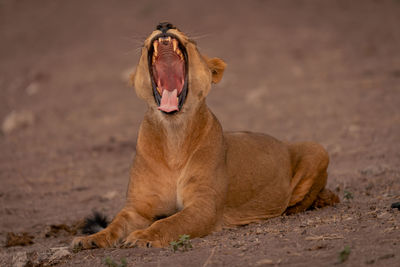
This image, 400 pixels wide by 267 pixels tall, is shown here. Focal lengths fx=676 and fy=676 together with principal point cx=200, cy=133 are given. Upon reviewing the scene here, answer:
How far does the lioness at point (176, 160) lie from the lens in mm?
5100

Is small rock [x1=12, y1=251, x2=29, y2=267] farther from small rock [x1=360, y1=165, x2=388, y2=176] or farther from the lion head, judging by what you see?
small rock [x1=360, y1=165, x2=388, y2=176]

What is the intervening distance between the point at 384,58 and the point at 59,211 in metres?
11.0

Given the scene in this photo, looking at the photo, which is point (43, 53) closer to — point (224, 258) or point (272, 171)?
point (272, 171)

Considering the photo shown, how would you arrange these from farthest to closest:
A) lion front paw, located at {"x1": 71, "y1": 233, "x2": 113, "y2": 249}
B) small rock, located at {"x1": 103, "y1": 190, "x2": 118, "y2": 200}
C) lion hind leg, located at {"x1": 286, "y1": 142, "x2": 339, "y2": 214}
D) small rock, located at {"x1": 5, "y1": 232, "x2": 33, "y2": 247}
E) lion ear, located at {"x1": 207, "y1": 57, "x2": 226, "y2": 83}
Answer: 1. small rock, located at {"x1": 103, "y1": 190, "x2": 118, "y2": 200}
2. lion hind leg, located at {"x1": 286, "y1": 142, "x2": 339, "y2": 214}
3. small rock, located at {"x1": 5, "y1": 232, "x2": 33, "y2": 247}
4. lion ear, located at {"x1": 207, "y1": 57, "x2": 226, "y2": 83}
5. lion front paw, located at {"x1": 71, "y1": 233, "x2": 113, "y2": 249}

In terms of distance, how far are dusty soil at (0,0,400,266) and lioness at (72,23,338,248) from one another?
0.19m

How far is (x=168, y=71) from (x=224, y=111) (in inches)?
314

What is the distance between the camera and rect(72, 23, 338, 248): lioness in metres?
5.10

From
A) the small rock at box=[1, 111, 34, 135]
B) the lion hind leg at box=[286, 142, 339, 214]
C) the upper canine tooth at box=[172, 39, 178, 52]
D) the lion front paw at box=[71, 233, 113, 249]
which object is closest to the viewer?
the lion front paw at box=[71, 233, 113, 249]

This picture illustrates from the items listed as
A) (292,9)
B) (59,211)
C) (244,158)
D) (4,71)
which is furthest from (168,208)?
(292,9)

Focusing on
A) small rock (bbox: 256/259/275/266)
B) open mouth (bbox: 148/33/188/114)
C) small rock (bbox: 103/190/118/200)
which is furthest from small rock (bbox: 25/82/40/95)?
small rock (bbox: 256/259/275/266)

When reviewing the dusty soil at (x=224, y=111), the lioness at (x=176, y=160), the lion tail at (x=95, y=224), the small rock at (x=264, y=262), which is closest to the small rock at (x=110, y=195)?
the dusty soil at (x=224, y=111)

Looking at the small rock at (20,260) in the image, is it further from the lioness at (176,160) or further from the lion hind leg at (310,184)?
the lion hind leg at (310,184)

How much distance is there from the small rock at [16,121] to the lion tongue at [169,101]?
8505mm

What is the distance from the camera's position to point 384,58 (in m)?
16.4
